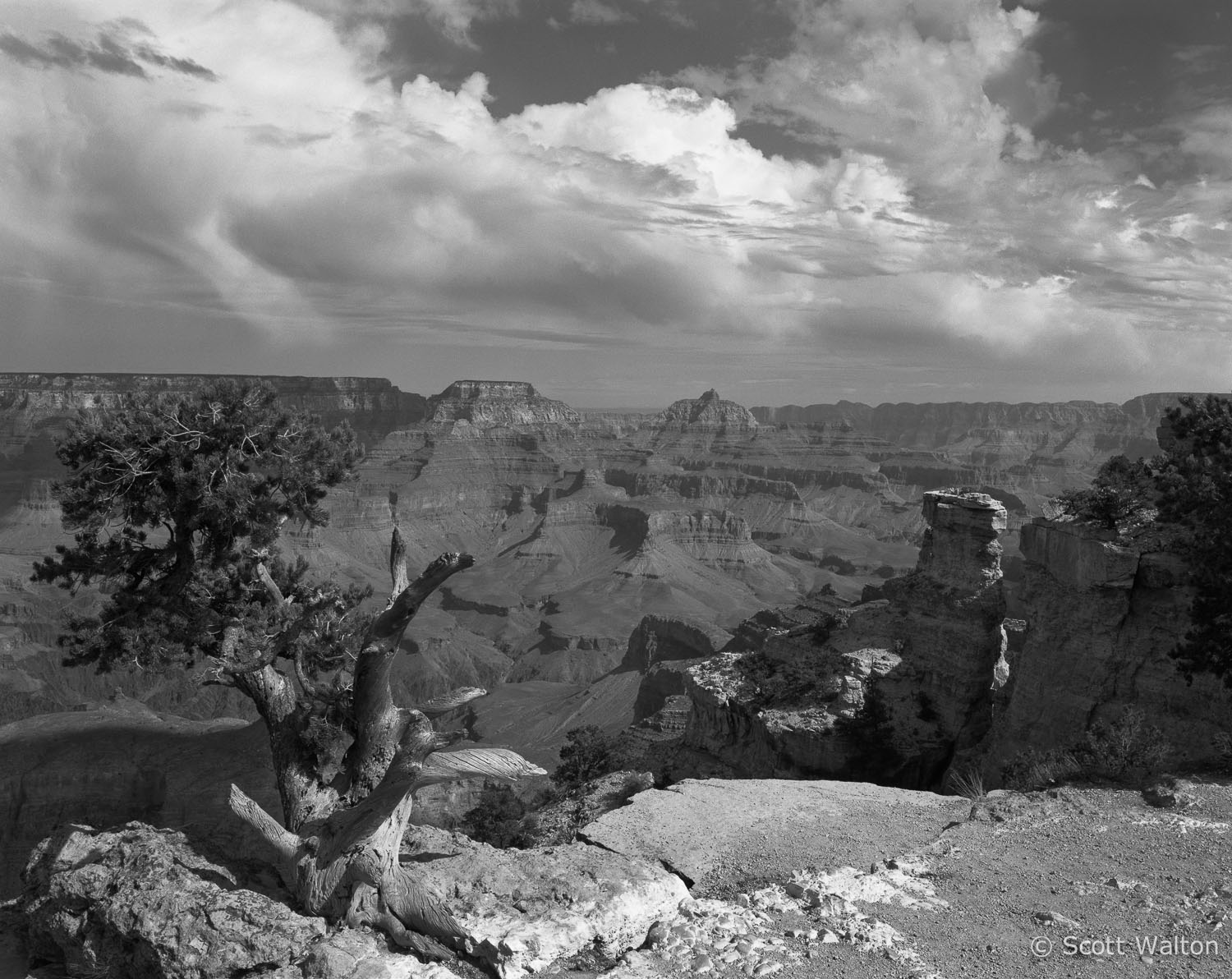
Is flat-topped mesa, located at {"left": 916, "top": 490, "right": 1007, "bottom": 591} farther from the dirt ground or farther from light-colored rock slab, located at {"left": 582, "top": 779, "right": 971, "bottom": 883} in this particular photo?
the dirt ground

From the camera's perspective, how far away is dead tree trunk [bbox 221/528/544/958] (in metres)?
8.93

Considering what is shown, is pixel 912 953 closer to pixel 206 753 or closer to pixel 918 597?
pixel 918 597

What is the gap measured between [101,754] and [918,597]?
85.3 ft

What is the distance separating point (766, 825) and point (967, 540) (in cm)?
1517

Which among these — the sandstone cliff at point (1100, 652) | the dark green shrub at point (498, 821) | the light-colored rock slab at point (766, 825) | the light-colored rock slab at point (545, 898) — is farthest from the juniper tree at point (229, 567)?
the sandstone cliff at point (1100, 652)

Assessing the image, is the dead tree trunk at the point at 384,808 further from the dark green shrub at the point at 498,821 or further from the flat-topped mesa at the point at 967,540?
the flat-topped mesa at the point at 967,540

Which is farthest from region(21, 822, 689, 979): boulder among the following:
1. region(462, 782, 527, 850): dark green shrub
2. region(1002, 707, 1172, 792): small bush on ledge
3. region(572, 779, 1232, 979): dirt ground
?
region(1002, 707, 1172, 792): small bush on ledge

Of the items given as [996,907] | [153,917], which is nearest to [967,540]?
[996,907]

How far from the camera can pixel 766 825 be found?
12.8 m

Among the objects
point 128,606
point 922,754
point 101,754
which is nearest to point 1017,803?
point 922,754

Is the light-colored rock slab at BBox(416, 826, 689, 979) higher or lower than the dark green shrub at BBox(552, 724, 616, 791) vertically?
higher

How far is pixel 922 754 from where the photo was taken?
23734mm

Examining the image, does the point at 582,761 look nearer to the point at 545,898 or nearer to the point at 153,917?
the point at 545,898

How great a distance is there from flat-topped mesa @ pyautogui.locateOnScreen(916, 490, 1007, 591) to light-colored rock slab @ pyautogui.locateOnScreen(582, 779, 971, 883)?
37.6 feet
